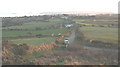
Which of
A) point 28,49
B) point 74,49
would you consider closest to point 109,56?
point 74,49

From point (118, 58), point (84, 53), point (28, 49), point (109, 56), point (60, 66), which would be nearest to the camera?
point (60, 66)

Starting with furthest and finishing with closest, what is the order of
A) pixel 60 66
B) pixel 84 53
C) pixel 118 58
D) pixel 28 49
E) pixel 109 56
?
pixel 28 49 → pixel 84 53 → pixel 109 56 → pixel 118 58 → pixel 60 66

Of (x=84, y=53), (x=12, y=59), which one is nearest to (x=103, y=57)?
(x=84, y=53)

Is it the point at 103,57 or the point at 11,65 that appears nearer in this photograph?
the point at 11,65

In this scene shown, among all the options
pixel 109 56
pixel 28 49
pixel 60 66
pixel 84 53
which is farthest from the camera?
pixel 28 49

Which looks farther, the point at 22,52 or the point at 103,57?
the point at 22,52

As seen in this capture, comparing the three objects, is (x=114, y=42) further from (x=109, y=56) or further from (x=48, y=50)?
(x=48, y=50)

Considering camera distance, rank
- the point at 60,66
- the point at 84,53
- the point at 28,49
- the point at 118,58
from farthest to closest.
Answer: the point at 28,49, the point at 84,53, the point at 118,58, the point at 60,66

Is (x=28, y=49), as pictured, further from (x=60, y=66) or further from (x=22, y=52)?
(x=60, y=66)
